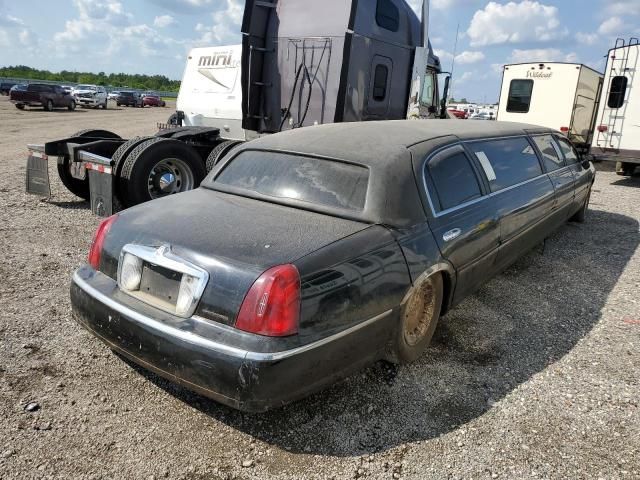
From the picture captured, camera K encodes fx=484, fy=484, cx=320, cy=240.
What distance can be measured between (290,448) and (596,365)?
2266mm

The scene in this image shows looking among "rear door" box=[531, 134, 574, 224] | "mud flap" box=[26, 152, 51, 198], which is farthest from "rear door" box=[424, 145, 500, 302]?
"mud flap" box=[26, 152, 51, 198]

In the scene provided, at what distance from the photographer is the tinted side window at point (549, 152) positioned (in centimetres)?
523

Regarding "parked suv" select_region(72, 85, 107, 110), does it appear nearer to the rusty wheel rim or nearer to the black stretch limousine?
the black stretch limousine

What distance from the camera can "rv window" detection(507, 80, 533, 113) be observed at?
14.4 m

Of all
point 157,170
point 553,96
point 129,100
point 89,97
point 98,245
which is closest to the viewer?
point 98,245

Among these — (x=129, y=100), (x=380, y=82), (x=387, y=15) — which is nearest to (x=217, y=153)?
(x=380, y=82)

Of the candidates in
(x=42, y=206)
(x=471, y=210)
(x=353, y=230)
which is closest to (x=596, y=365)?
(x=471, y=210)

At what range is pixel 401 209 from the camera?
9.62ft

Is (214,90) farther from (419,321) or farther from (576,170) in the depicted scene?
(419,321)

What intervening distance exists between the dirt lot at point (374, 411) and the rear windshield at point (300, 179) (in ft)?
3.86

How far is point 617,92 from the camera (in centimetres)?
1127

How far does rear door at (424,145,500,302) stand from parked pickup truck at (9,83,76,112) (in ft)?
110

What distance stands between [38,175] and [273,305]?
19.8 feet

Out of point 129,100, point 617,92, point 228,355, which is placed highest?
point 617,92
